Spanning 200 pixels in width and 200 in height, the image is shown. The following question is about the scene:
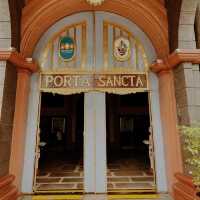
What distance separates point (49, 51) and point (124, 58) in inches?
71.8

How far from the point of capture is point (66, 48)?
4871 millimetres

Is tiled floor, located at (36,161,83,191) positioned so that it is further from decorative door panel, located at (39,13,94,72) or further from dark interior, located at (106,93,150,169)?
dark interior, located at (106,93,150,169)

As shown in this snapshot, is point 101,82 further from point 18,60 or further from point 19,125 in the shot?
point 19,125

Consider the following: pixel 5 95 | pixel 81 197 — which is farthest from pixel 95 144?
pixel 5 95

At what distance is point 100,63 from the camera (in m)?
4.82

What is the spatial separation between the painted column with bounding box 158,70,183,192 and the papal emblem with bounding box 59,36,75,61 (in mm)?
2158

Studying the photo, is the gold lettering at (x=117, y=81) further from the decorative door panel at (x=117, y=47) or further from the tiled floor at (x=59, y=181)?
the tiled floor at (x=59, y=181)

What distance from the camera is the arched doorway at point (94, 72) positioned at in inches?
175

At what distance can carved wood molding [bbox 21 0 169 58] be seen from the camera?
4.52 meters

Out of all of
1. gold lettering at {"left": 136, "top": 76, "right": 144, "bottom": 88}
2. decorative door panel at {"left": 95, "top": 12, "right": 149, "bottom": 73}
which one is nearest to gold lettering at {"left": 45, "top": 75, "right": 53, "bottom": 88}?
decorative door panel at {"left": 95, "top": 12, "right": 149, "bottom": 73}

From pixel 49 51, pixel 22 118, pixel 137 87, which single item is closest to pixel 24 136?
pixel 22 118

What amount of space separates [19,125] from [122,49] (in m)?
2.93

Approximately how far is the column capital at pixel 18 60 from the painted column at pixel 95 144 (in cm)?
136

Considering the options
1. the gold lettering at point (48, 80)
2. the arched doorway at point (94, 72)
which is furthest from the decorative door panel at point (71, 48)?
the gold lettering at point (48, 80)
